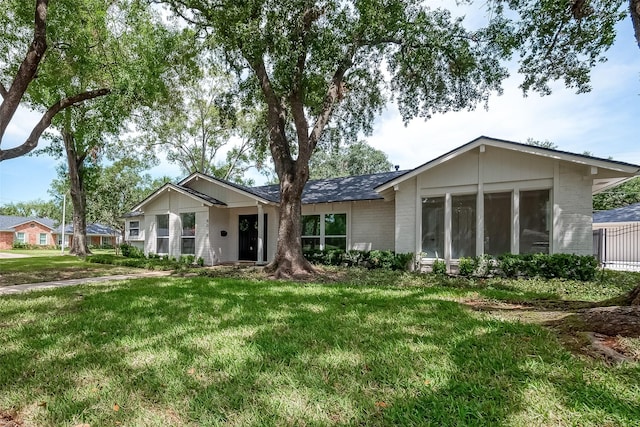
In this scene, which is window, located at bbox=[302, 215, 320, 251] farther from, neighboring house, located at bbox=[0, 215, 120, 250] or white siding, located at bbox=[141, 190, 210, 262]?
neighboring house, located at bbox=[0, 215, 120, 250]

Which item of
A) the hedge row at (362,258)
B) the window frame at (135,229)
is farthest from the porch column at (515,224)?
the window frame at (135,229)

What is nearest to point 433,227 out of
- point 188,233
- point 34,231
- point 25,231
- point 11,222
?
point 188,233

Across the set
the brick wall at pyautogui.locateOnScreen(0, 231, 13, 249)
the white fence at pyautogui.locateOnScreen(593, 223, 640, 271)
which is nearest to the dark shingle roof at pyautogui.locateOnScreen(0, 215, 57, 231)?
the brick wall at pyautogui.locateOnScreen(0, 231, 13, 249)

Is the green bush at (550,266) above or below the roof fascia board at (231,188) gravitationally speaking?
below

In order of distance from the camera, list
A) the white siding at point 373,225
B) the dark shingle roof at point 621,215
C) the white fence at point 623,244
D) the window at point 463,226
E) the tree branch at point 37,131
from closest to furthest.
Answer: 1. the tree branch at point 37,131
2. the window at point 463,226
3. the white siding at point 373,225
4. the dark shingle roof at point 621,215
5. the white fence at point 623,244

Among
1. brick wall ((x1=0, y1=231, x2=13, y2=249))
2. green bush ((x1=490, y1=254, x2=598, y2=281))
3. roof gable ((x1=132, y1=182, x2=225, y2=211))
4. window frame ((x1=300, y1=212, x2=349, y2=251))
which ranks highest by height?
roof gable ((x1=132, y1=182, x2=225, y2=211))

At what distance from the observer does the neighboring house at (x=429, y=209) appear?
9797mm

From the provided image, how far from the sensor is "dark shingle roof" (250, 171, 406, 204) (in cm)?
1427

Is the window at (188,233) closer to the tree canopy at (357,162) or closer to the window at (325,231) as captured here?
the window at (325,231)

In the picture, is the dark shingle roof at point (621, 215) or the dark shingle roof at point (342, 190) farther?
the dark shingle roof at point (621, 215)

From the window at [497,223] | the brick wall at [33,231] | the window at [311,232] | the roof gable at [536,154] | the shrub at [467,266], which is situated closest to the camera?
the roof gable at [536,154]

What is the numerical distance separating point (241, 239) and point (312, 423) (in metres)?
15.5

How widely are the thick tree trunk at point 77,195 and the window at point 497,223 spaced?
24073mm

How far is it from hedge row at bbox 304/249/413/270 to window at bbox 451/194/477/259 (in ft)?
5.27
